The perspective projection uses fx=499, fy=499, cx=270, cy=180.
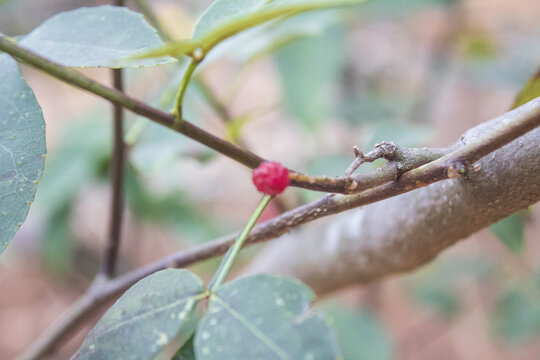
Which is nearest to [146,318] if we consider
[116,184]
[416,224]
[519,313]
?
[416,224]

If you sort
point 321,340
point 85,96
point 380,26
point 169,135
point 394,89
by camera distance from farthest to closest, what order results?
point 85,96, point 380,26, point 394,89, point 169,135, point 321,340

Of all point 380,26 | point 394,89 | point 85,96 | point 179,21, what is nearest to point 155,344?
point 179,21

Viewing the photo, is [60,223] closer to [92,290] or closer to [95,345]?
[92,290]

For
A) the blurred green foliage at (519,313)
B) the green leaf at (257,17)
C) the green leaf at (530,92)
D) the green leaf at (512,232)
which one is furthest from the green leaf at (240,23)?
the blurred green foliage at (519,313)

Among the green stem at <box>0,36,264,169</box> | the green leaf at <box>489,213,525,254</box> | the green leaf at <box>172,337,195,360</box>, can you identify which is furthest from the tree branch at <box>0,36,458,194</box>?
the green leaf at <box>489,213,525,254</box>

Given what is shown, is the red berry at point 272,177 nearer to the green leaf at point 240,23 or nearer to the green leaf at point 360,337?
the green leaf at point 240,23
